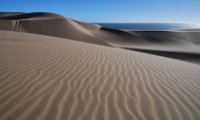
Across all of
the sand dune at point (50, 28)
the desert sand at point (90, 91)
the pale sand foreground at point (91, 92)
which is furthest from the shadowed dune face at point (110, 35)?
the pale sand foreground at point (91, 92)

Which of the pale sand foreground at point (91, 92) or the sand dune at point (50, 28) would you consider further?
the sand dune at point (50, 28)

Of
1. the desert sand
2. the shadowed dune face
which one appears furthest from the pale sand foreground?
the shadowed dune face

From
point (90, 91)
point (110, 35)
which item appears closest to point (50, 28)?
point (110, 35)

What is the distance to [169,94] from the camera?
3.91 m

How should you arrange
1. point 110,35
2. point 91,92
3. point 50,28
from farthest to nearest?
point 110,35 → point 50,28 → point 91,92

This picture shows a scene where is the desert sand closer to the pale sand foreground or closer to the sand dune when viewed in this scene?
the pale sand foreground

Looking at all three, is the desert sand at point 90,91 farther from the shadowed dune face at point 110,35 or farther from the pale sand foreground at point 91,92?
the shadowed dune face at point 110,35

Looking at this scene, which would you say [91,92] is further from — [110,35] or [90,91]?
[110,35]

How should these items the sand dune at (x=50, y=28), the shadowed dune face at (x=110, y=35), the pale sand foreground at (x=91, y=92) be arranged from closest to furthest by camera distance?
the pale sand foreground at (x=91, y=92) → the sand dune at (x=50, y=28) → the shadowed dune face at (x=110, y=35)

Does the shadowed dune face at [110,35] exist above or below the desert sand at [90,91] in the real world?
below

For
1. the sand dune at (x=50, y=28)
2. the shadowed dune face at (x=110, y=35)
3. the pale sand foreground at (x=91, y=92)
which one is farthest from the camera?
the shadowed dune face at (x=110, y=35)

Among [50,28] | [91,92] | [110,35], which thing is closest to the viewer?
[91,92]

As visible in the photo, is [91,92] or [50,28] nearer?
[91,92]

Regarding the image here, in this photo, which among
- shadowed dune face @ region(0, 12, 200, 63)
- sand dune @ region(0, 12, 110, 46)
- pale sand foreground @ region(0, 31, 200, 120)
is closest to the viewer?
pale sand foreground @ region(0, 31, 200, 120)
